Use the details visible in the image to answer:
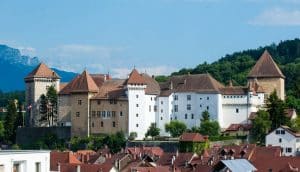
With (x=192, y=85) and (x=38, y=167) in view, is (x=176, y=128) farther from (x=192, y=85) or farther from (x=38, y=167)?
(x=38, y=167)

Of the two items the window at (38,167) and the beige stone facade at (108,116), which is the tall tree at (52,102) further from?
the window at (38,167)

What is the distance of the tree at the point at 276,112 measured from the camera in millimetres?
84125

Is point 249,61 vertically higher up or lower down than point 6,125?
higher up

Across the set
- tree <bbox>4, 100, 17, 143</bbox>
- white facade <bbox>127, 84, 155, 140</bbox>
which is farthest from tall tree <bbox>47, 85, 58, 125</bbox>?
white facade <bbox>127, 84, 155, 140</bbox>

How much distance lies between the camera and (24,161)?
22656mm

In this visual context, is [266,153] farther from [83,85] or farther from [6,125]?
[6,125]

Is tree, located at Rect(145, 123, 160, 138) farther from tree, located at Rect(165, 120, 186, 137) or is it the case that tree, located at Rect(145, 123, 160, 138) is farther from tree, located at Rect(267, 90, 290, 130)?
tree, located at Rect(267, 90, 290, 130)

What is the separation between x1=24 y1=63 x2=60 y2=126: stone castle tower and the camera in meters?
98.0

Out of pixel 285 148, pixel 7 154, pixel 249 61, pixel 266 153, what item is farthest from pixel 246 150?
pixel 249 61

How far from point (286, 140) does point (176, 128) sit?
46.2ft

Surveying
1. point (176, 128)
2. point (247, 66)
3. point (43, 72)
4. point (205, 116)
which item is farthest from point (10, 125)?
point (247, 66)

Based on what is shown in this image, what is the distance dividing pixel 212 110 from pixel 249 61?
68054mm

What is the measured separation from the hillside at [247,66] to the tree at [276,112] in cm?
2120

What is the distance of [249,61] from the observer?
156 meters
